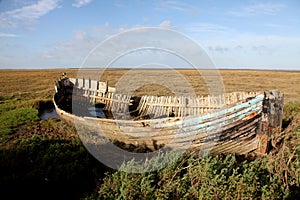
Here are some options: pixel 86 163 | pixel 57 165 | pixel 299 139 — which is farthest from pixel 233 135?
pixel 57 165

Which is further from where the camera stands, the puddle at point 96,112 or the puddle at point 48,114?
the puddle at point 48,114

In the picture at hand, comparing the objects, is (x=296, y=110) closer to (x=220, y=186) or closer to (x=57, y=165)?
(x=220, y=186)

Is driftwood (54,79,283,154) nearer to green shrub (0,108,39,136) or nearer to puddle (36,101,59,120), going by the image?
green shrub (0,108,39,136)

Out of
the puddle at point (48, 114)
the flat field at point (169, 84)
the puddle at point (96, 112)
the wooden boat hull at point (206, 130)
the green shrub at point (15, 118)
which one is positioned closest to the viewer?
the wooden boat hull at point (206, 130)

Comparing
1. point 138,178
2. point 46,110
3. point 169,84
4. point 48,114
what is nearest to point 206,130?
point 138,178

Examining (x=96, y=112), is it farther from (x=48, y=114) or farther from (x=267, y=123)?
(x=267, y=123)

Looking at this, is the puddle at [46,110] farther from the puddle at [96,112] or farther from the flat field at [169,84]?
the flat field at [169,84]

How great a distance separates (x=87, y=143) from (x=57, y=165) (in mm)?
1725

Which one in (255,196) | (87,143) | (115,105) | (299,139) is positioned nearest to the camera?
(255,196)

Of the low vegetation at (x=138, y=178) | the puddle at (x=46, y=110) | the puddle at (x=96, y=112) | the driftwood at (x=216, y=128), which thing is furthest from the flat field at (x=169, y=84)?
the low vegetation at (x=138, y=178)

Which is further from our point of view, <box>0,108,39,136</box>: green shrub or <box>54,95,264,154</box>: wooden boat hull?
<box>0,108,39,136</box>: green shrub

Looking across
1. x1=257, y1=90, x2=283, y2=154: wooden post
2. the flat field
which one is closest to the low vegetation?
x1=257, y1=90, x2=283, y2=154: wooden post

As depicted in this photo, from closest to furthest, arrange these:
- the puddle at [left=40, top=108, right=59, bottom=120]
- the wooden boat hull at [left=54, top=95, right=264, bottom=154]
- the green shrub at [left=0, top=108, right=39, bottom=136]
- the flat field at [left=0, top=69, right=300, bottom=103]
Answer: the wooden boat hull at [left=54, top=95, right=264, bottom=154] < the green shrub at [left=0, top=108, right=39, bottom=136] < the puddle at [left=40, top=108, right=59, bottom=120] < the flat field at [left=0, top=69, right=300, bottom=103]

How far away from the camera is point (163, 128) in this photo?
21.9 ft
